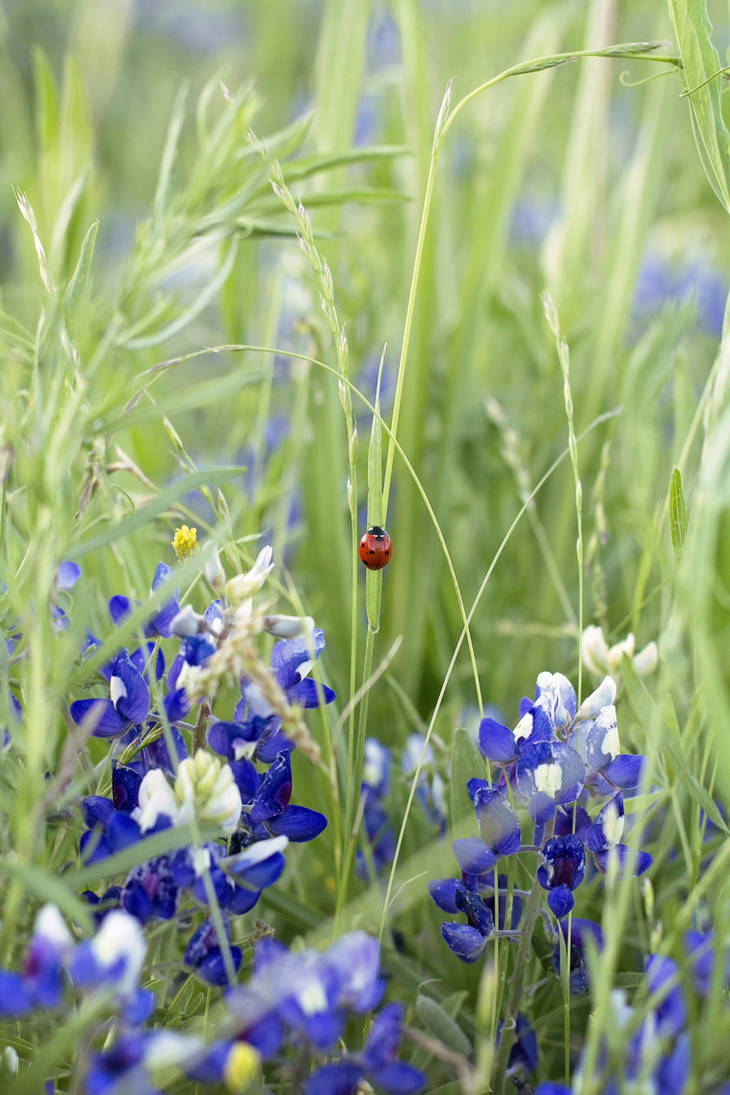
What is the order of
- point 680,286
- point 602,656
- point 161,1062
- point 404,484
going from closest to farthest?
1. point 161,1062
2. point 602,656
3. point 404,484
4. point 680,286

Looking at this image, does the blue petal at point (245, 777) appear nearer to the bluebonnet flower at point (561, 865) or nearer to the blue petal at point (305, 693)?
the blue petal at point (305, 693)

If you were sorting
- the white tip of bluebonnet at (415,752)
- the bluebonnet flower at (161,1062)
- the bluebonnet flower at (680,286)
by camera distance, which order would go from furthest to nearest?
the bluebonnet flower at (680,286)
the white tip of bluebonnet at (415,752)
the bluebonnet flower at (161,1062)

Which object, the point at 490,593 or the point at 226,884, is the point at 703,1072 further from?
Result: the point at 490,593

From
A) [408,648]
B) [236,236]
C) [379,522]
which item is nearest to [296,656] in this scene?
[379,522]

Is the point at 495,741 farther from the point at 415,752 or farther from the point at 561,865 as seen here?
the point at 415,752

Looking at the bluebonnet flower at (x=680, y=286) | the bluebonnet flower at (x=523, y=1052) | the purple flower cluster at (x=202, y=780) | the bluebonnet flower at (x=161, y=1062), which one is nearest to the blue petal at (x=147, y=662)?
the purple flower cluster at (x=202, y=780)

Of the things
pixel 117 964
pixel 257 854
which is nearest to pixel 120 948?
pixel 117 964

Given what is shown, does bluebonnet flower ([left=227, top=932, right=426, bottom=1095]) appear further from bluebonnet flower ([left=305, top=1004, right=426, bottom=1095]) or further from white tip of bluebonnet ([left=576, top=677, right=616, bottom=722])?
white tip of bluebonnet ([left=576, top=677, right=616, bottom=722])
